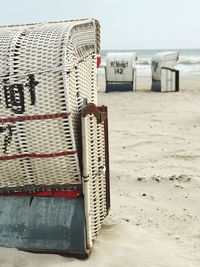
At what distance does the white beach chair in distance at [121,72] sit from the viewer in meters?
15.8

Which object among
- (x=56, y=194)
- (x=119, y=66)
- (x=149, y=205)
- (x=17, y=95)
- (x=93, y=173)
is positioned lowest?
(x=119, y=66)

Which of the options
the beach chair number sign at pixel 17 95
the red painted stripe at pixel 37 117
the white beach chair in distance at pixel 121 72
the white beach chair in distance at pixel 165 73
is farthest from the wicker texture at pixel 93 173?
the white beach chair in distance at pixel 121 72

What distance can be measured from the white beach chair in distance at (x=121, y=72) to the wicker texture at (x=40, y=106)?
1307cm

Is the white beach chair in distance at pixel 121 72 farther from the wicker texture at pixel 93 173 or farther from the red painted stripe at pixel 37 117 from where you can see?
the red painted stripe at pixel 37 117

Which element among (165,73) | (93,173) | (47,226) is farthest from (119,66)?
(47,226)

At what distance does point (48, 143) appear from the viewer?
9.00 ft

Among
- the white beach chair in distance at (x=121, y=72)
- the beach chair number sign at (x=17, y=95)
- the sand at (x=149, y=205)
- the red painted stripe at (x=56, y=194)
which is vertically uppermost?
the beach chair number sign at (x=17, y=95)

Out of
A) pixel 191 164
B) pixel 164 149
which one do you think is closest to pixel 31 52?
pixel 191 164

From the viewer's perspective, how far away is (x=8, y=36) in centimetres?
283

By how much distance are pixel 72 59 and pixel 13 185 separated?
933 millimetres

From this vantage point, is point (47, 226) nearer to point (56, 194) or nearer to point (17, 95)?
point (56, 194)

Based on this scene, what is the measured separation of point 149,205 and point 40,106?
5.55ft

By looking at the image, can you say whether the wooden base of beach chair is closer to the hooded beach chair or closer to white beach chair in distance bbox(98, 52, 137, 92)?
the hooded beach chair

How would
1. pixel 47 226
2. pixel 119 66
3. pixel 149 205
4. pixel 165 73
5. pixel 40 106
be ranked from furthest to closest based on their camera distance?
pixel 119 66, pixel 165 73, pixel 149 205, pixel 47 226, pixel 40 106
